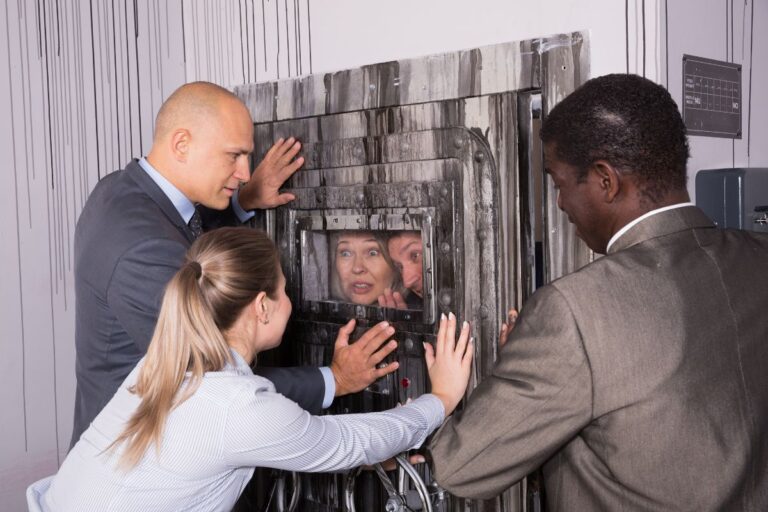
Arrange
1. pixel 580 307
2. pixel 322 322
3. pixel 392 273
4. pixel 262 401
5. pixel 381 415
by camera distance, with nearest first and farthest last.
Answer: pixel 580 307 < pixel 262 401 < pixel 381 415 < pixel 392 273 < pixel 322 322

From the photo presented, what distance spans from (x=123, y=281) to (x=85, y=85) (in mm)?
980

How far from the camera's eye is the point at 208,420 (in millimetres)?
1541

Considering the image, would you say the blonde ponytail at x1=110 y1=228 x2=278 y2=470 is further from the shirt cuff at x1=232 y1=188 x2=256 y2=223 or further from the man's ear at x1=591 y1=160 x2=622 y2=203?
the shirt cuff at x1=232 y1=188 x2=256 y2=223

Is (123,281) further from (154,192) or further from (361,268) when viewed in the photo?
(361,268)

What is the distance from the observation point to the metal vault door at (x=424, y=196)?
1943 millimetres

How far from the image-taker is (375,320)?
226 cm

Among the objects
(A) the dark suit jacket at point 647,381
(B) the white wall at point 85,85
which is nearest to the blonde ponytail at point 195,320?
(A) the dark suit jacket at point 647,381

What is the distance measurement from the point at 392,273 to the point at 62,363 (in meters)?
1.13

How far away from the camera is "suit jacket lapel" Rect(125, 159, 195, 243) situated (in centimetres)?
211

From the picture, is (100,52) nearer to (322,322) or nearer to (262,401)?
(322,322)


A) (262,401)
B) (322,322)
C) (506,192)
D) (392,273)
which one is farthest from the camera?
(322,322)

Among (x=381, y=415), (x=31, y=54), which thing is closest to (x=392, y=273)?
(x=381, y=415)

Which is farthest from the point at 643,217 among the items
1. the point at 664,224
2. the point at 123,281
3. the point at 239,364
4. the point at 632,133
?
the point at 123,281

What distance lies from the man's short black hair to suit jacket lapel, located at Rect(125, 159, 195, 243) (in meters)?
1.10
